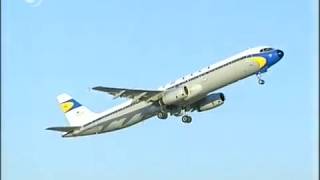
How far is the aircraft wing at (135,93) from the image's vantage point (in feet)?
167

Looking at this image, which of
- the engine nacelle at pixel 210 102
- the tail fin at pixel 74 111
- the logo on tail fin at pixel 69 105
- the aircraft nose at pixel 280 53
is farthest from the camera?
the logo on tail fin at pixel 69 105

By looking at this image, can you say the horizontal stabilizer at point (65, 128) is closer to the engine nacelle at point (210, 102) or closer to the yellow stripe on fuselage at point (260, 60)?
the engine nacelle at point (210, 102)

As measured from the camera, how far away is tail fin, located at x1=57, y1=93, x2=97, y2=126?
59.7m

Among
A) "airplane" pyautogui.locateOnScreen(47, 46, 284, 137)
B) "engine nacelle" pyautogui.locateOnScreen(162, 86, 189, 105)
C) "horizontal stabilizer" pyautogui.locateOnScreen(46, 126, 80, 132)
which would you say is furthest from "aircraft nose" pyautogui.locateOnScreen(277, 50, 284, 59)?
"horizontal stabilizer" pyautogui.locateOnScreen(46, 126, 80, 132)

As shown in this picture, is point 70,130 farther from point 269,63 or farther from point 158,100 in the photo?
point 269,63

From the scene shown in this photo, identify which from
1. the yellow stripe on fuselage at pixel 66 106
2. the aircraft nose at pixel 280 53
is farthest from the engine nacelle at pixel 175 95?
the yellow stripe on fuselage at pixel 66 106

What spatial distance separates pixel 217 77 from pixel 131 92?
5.92 metres

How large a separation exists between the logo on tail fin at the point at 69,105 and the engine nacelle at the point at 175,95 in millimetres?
13751

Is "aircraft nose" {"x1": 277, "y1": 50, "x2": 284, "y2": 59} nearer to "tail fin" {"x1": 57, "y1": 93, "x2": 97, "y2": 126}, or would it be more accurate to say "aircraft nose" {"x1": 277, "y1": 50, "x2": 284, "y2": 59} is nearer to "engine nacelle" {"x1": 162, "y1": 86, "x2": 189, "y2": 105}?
"engine nacelle" {"x1": 162, "y1": 86, "x2": 189, "y2": 105}

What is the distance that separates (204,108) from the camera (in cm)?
5550

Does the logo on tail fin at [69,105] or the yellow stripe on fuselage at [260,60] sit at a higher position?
the logo on tail fin at [69,105]

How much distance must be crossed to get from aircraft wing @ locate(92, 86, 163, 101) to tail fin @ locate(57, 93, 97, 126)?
21.7ft

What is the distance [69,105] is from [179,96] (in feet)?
54.6

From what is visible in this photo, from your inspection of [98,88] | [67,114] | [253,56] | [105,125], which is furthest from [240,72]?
[67,114]
